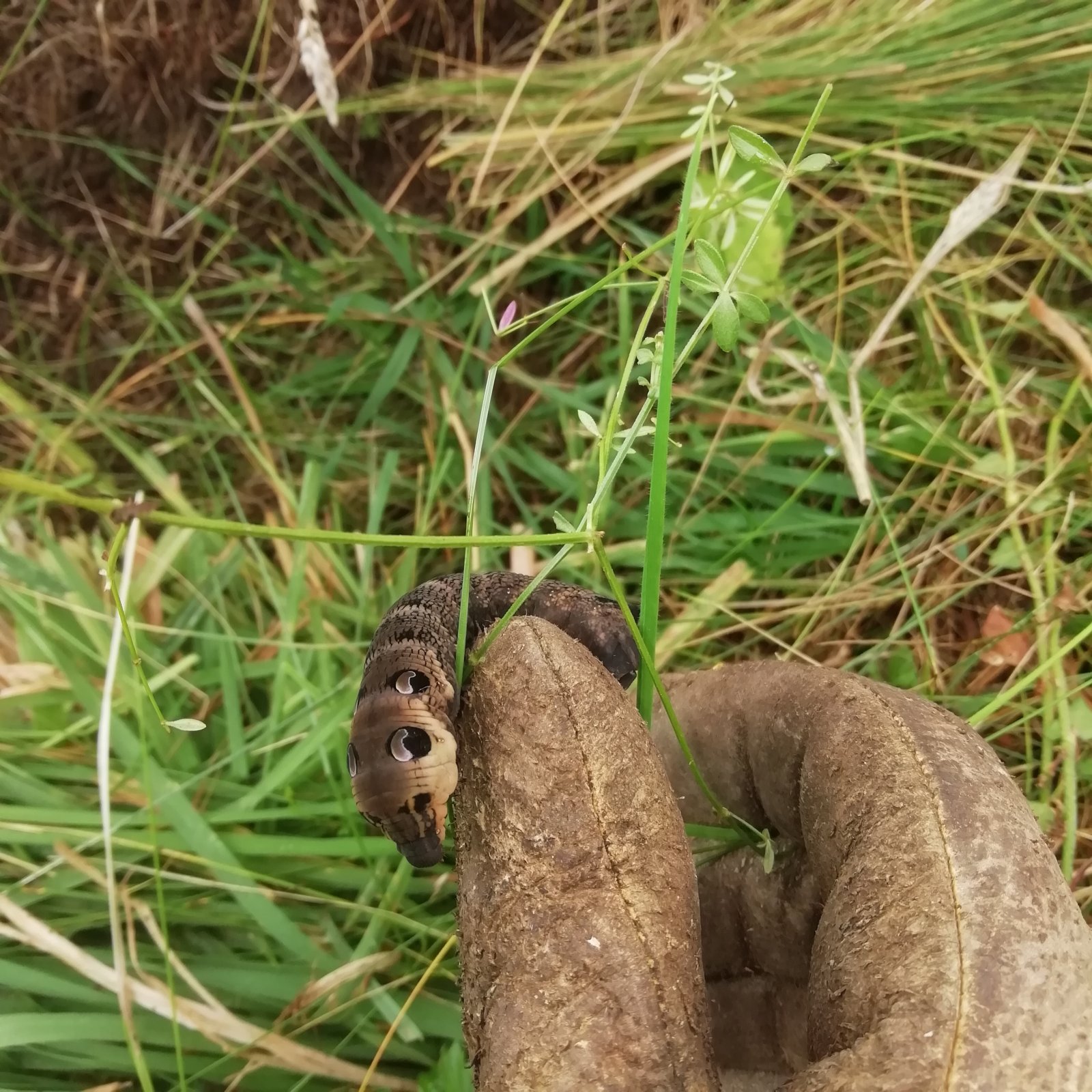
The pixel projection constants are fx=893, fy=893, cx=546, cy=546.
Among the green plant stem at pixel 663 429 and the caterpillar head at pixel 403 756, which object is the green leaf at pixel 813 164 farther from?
the caterpillar head at pixel 403 756

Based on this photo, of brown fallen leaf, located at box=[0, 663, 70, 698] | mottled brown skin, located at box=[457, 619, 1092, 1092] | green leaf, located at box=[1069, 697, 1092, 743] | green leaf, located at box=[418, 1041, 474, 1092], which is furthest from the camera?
brown fallen leaf, located at box=[0, 663, 70, 698]

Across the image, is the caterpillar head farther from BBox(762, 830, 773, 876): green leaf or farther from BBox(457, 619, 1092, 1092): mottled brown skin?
BBox(762, 830, 773, 876): green leaf

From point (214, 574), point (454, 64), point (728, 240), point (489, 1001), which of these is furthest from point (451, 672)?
point (454, 64)

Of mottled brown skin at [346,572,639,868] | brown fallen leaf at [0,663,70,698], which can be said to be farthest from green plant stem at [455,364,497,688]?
brown fallen leaf at [0,663,70,698]

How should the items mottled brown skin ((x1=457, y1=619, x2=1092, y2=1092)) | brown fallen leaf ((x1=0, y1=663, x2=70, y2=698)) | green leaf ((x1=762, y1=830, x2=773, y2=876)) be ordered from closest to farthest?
mottled brown skin ((x1=457, y1=619, x2=1092, y2=1092)) → green leaf ((x1=762, y1=830, x2=773, y2=876)) → brown fallen leaf ((x1=0, y1=663, x2=70, y2=698))

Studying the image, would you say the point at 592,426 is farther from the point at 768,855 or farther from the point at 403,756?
the point at 768,855

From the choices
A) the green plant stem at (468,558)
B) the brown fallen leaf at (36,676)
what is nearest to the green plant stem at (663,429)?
the green plant stem at (468,558)

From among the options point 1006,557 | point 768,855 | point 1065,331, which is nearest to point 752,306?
point 768,855
